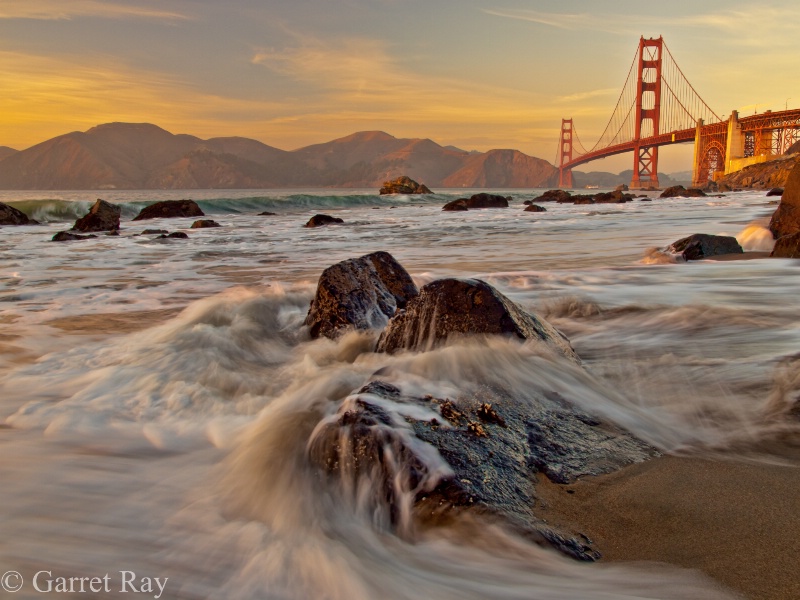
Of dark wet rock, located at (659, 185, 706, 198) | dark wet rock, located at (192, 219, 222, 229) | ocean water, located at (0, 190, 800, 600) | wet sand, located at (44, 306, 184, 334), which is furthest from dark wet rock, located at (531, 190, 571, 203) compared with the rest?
wet sand, located at (44, 306, 184, 334)

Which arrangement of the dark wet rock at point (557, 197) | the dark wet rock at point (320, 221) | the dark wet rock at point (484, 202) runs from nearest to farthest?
the dark wet rock at point (320, 221)
the dark wet rock at point (484, 202)
the dark wet rock at point (557, 197)

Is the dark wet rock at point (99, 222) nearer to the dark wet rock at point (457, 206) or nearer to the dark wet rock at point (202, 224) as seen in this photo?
the dark wet rock at point (202, 224)

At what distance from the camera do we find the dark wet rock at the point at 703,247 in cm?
627

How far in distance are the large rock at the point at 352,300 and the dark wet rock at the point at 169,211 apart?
56.3ft

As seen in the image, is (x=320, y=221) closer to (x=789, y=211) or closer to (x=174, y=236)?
(x=174, y=236)

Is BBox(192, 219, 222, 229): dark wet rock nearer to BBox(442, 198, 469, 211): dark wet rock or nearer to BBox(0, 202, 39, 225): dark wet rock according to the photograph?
BBox(0, 202, 39, 225): dark wet rock

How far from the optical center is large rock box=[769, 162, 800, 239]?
6586mm

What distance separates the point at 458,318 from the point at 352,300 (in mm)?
986

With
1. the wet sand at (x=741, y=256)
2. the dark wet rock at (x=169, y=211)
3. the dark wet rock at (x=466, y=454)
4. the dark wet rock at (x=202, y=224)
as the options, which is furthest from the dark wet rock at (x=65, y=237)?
the dark wet rock at (x=466, y=454)

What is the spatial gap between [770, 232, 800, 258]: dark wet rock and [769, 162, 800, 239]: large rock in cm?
57

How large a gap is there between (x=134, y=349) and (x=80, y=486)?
158cm

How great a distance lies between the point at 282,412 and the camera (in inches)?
79.7

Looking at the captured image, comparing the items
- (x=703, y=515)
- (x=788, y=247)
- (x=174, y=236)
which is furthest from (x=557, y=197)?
(x=703, y=515)

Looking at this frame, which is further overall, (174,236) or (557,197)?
(557,197)
